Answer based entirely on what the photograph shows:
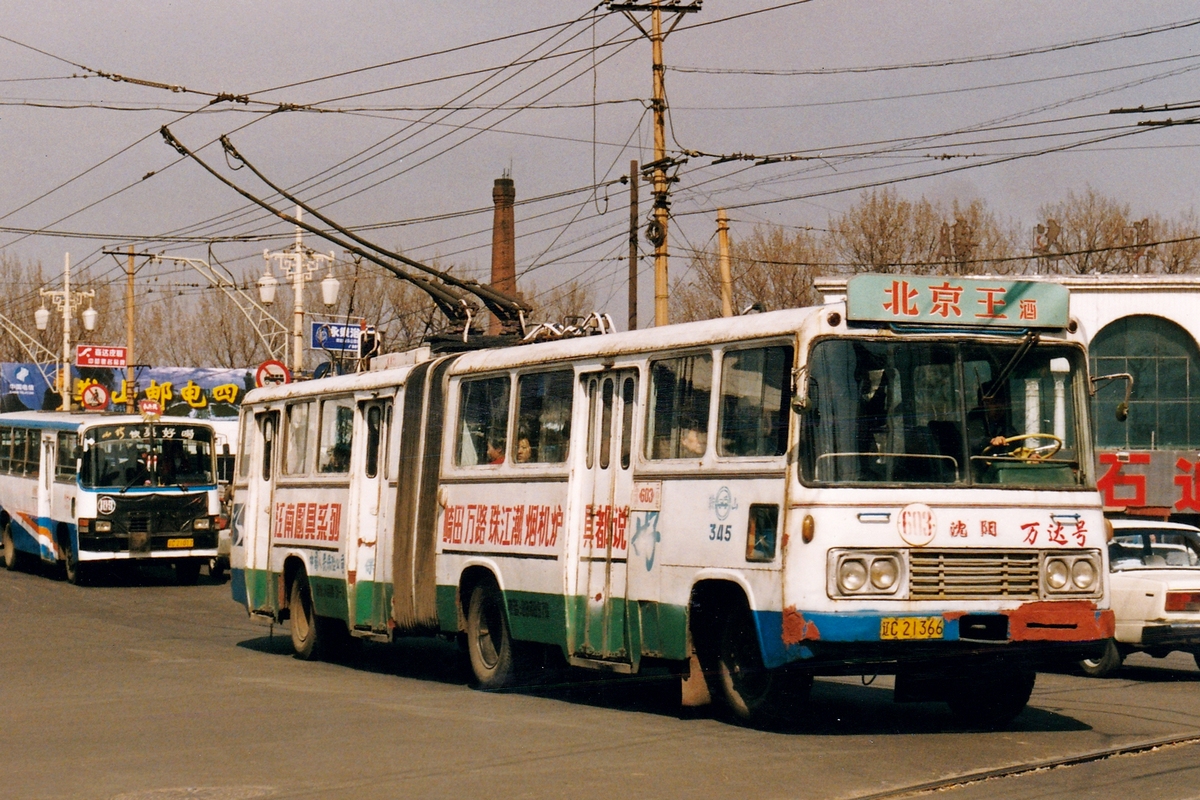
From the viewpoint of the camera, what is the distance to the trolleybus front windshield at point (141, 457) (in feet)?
94.0

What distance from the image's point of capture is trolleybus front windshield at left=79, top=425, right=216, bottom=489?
28.6 meters

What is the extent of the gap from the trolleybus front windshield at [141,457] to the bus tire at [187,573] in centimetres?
150

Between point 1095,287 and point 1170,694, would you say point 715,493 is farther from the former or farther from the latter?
point 1095,287

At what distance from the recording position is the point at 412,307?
6850 cm

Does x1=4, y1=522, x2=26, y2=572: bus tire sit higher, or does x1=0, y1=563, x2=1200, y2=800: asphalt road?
x1=4, y1=522, x2=26, y2=572: bus tire

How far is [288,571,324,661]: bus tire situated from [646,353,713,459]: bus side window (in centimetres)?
623

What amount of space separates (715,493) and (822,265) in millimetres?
46644

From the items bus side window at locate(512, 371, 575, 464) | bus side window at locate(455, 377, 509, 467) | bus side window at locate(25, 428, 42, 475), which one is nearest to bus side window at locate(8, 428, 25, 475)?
bus side window at locate(25, 428, 42, 475)

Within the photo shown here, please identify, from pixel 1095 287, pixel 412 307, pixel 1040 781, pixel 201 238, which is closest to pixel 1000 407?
pixel 1040 781

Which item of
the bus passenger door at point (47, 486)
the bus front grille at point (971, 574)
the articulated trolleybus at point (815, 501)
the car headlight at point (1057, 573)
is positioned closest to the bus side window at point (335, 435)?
the articulated trolleybus at point (815, 501)

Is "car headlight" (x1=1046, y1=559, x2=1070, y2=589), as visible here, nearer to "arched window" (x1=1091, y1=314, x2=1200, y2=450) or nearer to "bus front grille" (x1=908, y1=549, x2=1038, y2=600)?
"bus front grille" (x1=908, y1=549, x2=1038, y2=600)

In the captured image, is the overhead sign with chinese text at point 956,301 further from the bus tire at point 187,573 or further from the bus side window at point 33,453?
the bus side window at point 33,453

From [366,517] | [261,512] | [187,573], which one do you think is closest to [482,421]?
[366,517]

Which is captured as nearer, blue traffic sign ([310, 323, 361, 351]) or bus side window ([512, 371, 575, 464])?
bus side window ([512, 371, 575, 464])
